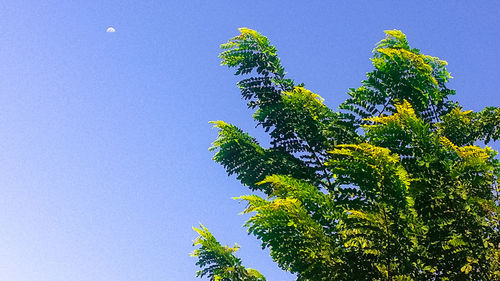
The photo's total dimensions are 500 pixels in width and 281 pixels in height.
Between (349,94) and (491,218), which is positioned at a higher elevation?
(349,94)

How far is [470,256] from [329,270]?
164cm

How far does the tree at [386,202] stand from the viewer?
4.77 m

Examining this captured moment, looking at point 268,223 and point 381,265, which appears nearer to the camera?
point 381,265

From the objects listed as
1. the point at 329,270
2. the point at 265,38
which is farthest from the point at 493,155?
the point at 265,38

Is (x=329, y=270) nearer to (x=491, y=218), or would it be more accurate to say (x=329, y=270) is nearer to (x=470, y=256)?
(x=470, y=256)

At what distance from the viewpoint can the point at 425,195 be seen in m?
5.58

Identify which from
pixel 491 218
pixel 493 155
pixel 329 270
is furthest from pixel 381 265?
pixel 493 155

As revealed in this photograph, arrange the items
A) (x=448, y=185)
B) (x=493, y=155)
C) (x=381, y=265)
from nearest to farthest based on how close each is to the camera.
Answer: (x=381, y=265), (x=448, y=185), (x=493, y=155)

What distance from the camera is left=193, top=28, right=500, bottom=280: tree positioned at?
188 inches

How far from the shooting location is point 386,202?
493cm

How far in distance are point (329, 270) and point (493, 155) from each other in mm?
2924

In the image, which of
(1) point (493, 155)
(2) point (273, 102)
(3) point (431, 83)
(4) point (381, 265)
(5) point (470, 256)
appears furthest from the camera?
(2) point (273, 102)

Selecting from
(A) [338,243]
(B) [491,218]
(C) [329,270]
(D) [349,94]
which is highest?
(D) [349,94]

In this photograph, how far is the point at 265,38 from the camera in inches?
345
